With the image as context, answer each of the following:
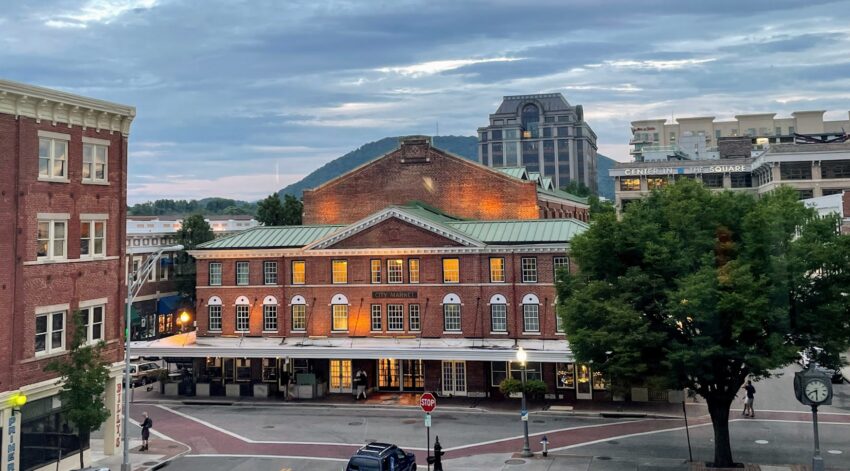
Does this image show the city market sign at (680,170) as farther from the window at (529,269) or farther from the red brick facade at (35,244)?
the red brick facade at (35,244)

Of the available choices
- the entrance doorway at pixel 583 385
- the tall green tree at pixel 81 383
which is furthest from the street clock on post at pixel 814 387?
the tall green tree at pixel 81 383

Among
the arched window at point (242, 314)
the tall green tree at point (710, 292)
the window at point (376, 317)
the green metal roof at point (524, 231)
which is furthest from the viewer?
the arched window at point (242, 314)

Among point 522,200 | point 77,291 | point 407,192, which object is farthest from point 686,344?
point 407,192

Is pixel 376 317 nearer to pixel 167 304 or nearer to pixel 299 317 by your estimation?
pixel 299 317

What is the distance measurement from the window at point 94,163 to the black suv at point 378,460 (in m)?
17.0

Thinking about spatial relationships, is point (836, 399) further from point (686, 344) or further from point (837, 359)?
point (686, 344)

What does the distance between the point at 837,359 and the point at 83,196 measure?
30734 mm

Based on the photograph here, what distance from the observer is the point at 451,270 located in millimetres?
45406

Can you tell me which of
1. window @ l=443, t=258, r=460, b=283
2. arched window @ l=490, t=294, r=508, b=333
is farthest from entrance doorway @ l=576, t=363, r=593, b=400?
window @ l=443, t=258, r=460, b=283

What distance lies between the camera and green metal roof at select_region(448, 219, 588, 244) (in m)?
44.6

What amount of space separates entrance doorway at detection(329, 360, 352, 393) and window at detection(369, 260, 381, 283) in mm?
5778

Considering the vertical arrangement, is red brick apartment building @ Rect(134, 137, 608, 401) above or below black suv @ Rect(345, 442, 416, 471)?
above

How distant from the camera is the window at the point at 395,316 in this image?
152 ft

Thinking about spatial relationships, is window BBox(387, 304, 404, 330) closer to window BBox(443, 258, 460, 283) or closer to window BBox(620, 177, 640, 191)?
window BBox(443, 258, 460, 283)
